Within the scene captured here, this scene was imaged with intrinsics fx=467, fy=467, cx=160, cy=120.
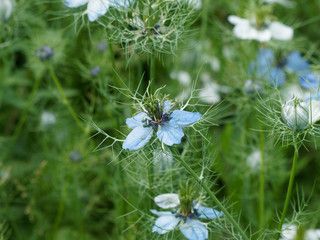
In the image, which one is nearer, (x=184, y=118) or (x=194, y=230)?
(x=184, y=118)

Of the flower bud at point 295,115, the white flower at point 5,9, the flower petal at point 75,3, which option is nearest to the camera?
the flower bud at point 295,115

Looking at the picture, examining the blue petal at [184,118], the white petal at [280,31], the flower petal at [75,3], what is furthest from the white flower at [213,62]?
the blue petal at [184,118]

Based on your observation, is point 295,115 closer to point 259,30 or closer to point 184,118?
point 184,118

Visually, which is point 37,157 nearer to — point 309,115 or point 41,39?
point 41,39

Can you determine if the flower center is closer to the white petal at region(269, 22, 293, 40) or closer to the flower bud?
the flower bud

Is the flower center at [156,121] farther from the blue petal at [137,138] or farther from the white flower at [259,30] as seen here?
the white flower at [259,30]

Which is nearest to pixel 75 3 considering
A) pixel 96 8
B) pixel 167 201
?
pixel 96 8
